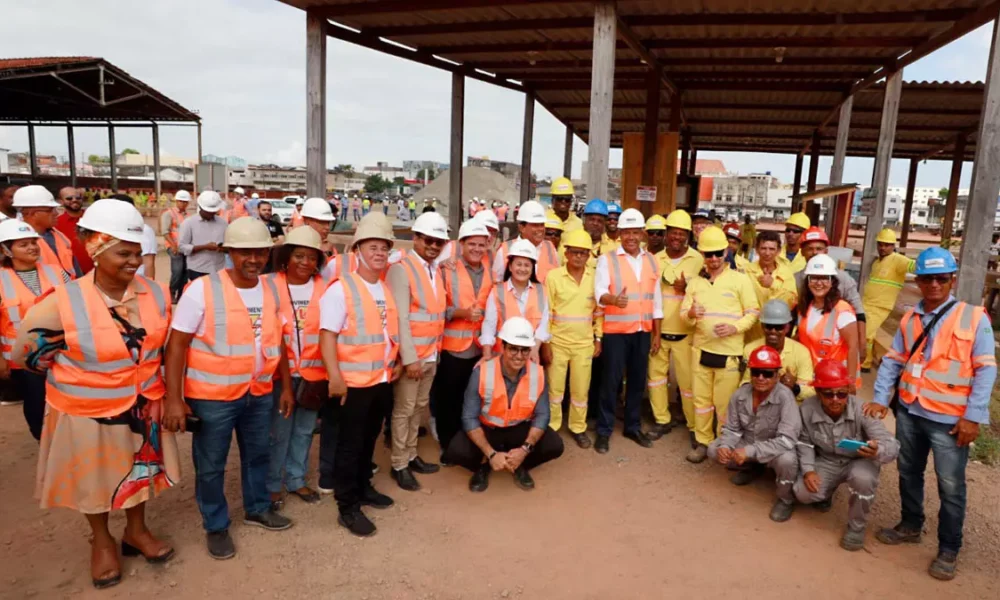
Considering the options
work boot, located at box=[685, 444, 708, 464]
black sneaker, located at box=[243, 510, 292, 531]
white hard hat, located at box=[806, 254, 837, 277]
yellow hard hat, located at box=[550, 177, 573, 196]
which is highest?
yellow hard hat, located at box=[550, 177, 573, 196]

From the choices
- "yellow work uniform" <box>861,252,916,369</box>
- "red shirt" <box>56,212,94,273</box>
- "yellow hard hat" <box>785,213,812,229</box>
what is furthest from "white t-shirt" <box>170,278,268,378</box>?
"yellow work uniform" <box>861,252,916,369</box>

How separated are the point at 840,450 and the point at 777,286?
179 centimetres

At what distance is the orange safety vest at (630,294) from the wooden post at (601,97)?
222cm

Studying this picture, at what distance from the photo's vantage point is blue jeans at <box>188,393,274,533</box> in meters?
3.12

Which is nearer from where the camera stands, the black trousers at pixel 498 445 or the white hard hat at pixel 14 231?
the white hard hat at pixel 14 231

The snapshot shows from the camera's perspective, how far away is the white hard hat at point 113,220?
2.63 meters

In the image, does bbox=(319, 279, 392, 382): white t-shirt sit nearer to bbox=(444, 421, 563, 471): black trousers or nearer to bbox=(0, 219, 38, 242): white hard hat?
bbox=(444, 421, 563, 471): black trousers

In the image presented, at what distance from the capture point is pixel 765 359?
13.3 feet

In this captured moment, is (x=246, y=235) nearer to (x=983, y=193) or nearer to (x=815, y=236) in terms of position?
(x=815, y=236)

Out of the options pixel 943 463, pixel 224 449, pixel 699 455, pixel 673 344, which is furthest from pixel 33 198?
pixel 943 463

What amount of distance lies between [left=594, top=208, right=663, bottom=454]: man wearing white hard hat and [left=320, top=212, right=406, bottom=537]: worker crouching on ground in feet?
6.40

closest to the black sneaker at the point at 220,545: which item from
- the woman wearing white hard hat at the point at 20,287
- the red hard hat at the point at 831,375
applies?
the woman wearing white hard hat at the point at 20,287

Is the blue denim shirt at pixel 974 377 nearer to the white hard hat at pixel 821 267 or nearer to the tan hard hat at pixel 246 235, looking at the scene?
the white hard hat at pixel 821 267

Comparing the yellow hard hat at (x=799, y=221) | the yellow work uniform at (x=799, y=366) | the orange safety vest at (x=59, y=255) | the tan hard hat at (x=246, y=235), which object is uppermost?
the yellow hard hat at (x=799, y=221)
